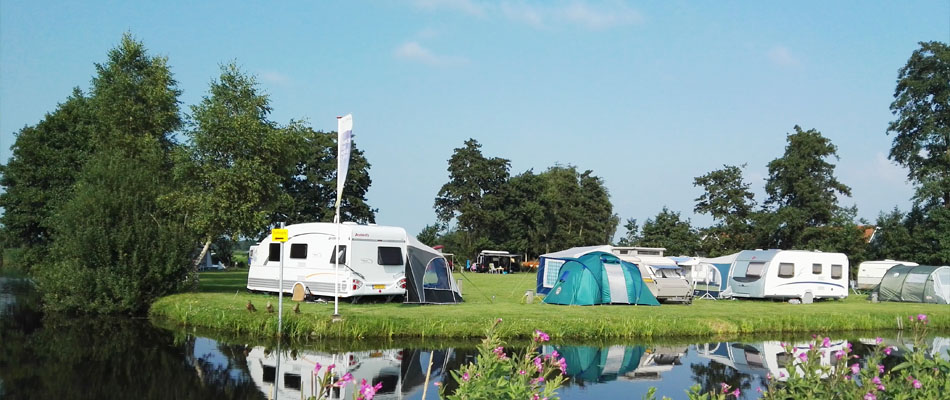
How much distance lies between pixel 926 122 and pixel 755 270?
857 inches

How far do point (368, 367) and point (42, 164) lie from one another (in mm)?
24055

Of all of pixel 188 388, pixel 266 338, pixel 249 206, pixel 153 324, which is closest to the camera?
pixel 188 388

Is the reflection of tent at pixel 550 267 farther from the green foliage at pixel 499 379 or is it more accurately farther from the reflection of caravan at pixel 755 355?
the green foliage at pixel 499 379

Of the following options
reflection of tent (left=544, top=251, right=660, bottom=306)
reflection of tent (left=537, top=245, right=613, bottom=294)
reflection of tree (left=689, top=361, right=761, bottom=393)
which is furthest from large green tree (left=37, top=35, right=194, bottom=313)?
reflection of tree (left=689, top=361, right=761, bottom=393)

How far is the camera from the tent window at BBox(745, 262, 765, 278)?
26.0 m

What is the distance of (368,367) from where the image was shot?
39.3 feet

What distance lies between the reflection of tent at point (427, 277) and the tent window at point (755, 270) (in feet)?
39.0

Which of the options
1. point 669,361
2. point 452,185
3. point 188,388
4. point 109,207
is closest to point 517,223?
point 452,185

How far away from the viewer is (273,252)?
21.2 metres

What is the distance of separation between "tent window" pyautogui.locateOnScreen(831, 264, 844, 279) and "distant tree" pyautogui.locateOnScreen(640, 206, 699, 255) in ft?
77.7

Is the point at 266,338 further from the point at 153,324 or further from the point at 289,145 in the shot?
the point at 289,145

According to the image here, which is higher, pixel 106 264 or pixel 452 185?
pixel 452 185

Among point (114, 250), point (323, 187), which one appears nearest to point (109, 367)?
point (114, 250)

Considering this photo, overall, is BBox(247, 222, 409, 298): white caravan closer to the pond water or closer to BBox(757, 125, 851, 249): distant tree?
the pond water
